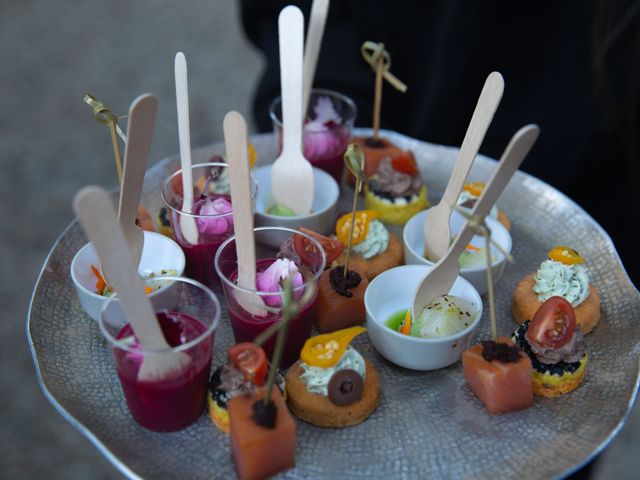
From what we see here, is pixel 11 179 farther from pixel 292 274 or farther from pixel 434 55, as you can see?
pixel 292 274

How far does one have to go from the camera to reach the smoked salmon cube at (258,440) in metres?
1.34

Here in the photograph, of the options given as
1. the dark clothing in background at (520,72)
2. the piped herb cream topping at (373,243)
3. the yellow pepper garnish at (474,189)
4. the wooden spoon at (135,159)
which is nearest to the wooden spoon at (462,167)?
the piped herb cream topping at (373,243)

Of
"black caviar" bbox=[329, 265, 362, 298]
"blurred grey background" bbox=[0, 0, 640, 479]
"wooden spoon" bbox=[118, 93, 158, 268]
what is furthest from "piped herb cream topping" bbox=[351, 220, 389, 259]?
"blurred grey background" bbox=[0, 0, 640, 479]

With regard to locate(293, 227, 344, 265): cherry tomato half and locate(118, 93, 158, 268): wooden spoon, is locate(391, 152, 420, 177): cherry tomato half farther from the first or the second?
locate(118, 93, 158, 268): wooden spoon

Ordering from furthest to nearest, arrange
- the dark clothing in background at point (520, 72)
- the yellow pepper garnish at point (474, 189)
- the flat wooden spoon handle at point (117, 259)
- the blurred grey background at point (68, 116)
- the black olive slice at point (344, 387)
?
the blurred grey background at point (68, 116) < the dark clothing in background at point (520, 72) < the yellow pepper garnish at point (474, 189) < the black olive slice at point (344, 387) < the flat wooden spoon handle at point (117, 259)

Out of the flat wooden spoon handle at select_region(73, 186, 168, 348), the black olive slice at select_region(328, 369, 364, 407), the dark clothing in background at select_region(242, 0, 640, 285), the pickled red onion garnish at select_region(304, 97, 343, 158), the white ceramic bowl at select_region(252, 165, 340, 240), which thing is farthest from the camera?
the dark clothing in background at select_region(242, 0, 640, 285)

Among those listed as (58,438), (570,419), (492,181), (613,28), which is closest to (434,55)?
(613,28)

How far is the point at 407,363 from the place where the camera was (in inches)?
64.0

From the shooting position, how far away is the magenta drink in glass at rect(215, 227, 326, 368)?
5.16 ft

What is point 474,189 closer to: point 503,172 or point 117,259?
→ point 503,172

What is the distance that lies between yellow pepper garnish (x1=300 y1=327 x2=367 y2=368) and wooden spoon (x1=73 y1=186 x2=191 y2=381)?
0.25 m

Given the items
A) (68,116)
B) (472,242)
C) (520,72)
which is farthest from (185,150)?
(68,116)

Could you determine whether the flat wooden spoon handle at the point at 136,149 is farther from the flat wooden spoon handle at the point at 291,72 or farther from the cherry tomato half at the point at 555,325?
the cherry tomato half at the point at 555,325

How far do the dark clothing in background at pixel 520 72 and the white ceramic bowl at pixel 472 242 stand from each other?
794 millimetres
